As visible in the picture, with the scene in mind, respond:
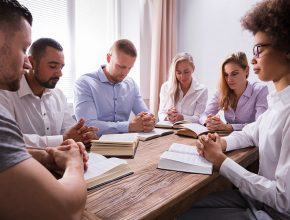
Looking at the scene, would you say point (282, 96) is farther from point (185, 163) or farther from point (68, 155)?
point (68, 155)

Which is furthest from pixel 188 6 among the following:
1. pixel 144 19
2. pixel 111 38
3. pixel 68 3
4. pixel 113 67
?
pixel 113 67

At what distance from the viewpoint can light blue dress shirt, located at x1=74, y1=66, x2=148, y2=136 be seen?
76.8 inches

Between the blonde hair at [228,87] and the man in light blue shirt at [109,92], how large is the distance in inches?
27.9

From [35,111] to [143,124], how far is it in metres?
0.73

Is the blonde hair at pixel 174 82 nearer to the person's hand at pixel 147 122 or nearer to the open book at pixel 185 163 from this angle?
the person's hand at pixel 147 122

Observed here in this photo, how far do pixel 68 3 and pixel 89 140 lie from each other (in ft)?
7.31

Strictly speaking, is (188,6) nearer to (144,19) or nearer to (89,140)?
(144,19)

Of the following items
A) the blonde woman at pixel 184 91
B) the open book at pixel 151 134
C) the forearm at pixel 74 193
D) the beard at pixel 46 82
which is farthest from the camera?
the blonde woman at pixel 184 91

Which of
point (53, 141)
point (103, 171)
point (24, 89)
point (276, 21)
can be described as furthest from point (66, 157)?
point (276, 21)

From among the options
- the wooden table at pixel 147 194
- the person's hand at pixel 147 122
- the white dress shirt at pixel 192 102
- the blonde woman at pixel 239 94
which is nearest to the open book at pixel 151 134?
the person's hand at pixel 147 122

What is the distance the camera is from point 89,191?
2.71 ft

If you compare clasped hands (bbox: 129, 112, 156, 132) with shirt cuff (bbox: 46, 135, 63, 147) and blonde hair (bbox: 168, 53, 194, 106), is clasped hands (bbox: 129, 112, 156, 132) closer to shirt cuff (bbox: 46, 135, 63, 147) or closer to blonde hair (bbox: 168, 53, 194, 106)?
shirt cuff (bbox: 46, 135, 63, 147)

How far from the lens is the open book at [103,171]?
862 mm

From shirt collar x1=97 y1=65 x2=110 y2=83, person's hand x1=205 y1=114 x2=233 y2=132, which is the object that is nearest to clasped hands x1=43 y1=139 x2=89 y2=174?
person's hand x1=205 y1=114 x2=233 y2=132
